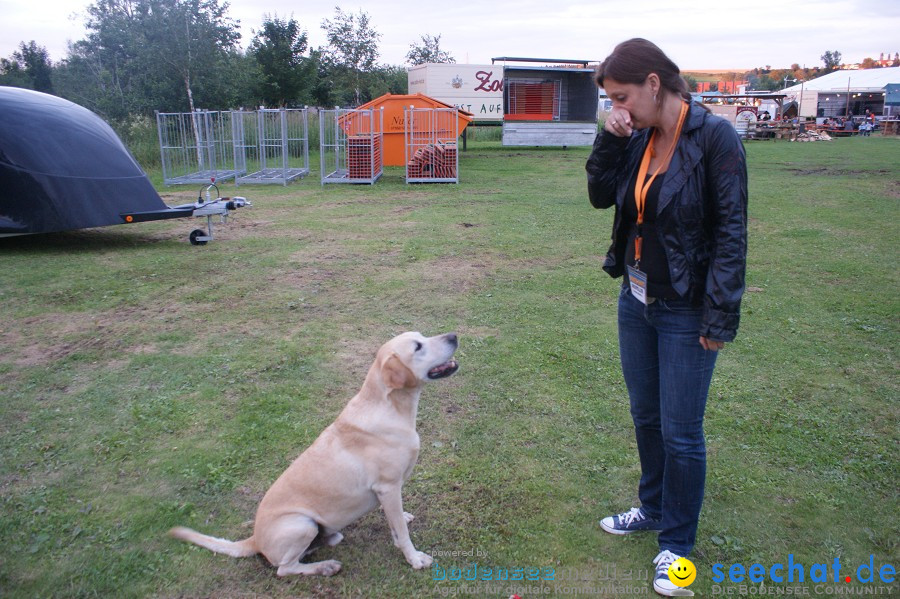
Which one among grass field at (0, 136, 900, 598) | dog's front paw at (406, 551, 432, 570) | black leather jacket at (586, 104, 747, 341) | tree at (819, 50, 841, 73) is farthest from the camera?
tree at (819, 50, 841, 73)

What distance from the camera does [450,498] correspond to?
10.9 ft

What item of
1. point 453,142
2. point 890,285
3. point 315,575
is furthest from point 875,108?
point 315,575

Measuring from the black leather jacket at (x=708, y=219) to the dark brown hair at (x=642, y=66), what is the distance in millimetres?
131

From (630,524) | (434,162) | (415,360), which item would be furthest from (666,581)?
(434,162)

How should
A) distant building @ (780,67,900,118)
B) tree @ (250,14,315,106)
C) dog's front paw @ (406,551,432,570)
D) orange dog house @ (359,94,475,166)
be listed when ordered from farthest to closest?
distant building @ (780,67,900,118)
tree @ (250,14,315,106)
orange dog house @ (359,94,475,166)
dog's front paw @ (406,551,432,570)

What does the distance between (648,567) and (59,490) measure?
313 centimetres

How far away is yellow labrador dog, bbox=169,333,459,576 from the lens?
2.70 meters

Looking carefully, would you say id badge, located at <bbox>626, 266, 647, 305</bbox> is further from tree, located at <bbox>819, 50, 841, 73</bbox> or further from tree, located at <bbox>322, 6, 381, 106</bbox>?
tree, located at <bbox>819, 50, 841, 73</bbox>

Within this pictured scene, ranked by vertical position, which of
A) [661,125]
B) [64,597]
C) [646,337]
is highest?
[661,125]

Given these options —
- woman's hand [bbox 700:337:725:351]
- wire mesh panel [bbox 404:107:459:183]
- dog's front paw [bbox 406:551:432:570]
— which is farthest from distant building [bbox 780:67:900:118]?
dog's front paw [bbox 406:551:432:570]

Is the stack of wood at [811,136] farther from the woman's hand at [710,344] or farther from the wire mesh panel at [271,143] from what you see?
the woman's hand at [710,344]

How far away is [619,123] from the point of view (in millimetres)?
2449

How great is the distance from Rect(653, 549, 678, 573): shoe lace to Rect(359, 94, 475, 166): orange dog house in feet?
62.6

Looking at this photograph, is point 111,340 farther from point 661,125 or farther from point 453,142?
point 453,142
